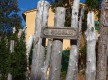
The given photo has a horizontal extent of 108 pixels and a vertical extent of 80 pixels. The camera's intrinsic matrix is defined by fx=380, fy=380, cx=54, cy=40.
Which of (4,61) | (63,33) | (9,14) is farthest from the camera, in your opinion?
(9,14)

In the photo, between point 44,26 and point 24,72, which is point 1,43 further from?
point 44,26

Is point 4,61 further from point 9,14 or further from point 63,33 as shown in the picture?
point 9,14

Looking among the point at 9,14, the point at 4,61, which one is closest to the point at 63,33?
the point at 4,61

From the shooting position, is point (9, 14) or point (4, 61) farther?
point (9, 14)

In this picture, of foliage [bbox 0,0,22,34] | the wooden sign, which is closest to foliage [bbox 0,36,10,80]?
the wooden sign

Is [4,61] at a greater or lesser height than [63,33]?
lesser

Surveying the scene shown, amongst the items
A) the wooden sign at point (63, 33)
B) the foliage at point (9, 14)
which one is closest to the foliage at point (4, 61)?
the wooden sign at point (63, 33)

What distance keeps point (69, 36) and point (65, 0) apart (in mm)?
16544

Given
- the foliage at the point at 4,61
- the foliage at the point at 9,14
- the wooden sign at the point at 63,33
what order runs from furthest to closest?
1. the foliage at the point at 9,14
2. the foliage at the point at 4,61
3. the wooden sign at the point at 63,33

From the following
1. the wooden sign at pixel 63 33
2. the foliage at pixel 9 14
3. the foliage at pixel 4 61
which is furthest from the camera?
the foliage at pixel 9 14

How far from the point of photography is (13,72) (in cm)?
1605

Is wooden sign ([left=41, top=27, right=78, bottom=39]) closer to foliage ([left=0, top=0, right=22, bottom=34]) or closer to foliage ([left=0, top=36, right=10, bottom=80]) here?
foliage ([left=0, top=36, right=10, bottom=80])

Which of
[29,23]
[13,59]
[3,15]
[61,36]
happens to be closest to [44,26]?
[61,36]

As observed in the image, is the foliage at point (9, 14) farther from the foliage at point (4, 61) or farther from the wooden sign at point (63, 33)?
the wooden sign at point (63, 33)
